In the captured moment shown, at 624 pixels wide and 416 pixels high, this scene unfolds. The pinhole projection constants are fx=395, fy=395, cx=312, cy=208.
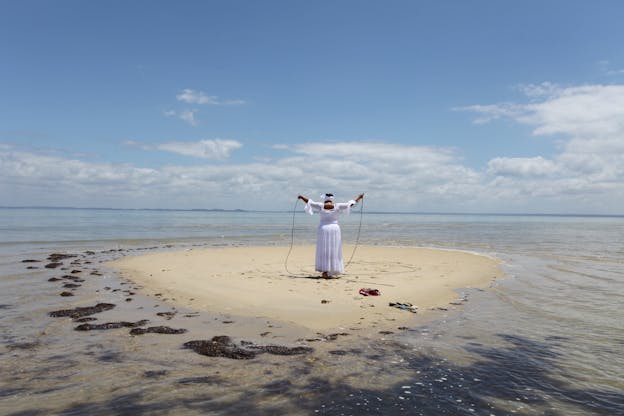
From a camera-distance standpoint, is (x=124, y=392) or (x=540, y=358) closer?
(x=124, y=392)

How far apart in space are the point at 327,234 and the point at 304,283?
188 cm

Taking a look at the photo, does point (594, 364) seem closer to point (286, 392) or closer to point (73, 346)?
point (286, 392)

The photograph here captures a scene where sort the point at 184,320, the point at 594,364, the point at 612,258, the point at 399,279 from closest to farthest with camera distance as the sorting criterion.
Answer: the point at 594,364 → the point at 184,320 → the point at 399,279 → the point at 612,258

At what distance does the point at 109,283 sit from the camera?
43.5 ft

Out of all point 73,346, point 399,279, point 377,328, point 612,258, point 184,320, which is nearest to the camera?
point 73,346

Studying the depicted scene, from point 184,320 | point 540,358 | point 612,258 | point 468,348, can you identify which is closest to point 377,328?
point 468,348

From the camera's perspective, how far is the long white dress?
1388 cm

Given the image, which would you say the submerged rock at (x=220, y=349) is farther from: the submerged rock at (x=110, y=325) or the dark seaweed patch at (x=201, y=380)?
the submerged rock at (x=110, y=325)

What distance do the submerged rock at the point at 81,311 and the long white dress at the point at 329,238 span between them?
683 cm

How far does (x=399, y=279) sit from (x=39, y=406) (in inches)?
461

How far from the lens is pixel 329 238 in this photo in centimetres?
1381

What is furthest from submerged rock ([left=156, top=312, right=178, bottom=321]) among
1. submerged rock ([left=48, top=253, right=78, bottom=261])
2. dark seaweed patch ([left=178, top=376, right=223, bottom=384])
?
submerged rock ([left=48, top=253, right=78, bottom=261])

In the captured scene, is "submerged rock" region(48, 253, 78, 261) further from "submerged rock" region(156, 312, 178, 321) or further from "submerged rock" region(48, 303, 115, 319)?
"submerged rock" region(156, 312, 178, 321)

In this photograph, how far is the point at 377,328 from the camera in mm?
8188
